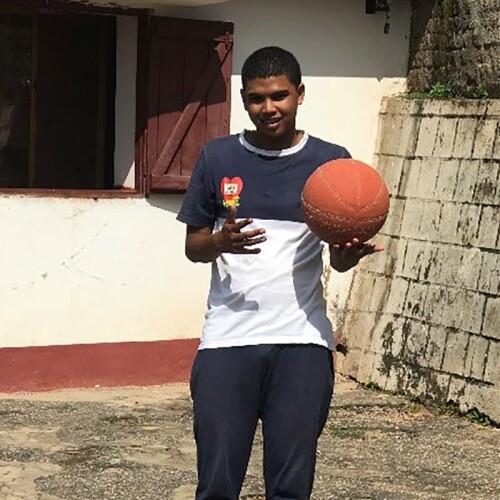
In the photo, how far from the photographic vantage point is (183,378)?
8.31 meters

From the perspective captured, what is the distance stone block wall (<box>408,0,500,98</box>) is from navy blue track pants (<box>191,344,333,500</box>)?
474 centimetres

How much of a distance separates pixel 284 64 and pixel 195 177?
47 centimetres

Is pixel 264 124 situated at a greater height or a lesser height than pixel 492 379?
greater

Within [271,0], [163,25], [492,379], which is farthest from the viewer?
[271,0]

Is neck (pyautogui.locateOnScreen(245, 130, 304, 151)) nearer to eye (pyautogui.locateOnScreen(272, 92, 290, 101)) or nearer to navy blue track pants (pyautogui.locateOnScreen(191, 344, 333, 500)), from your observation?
eye (pyautogui.locateOnScreen(272, 92, 290, 101))

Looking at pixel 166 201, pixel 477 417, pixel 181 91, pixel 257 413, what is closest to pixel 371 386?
pixel 477 417

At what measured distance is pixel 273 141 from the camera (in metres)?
4.00

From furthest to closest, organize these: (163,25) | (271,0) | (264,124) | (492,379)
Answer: (271,0) → (163,25) → (492,379) → (264,124)

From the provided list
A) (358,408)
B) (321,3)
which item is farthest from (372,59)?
(358,408)

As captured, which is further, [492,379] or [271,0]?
[271,0]

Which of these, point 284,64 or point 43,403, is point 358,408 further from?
point 284,64

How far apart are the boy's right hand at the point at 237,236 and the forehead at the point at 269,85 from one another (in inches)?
16.1

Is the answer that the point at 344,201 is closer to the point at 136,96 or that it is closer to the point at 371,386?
the point at 136,96

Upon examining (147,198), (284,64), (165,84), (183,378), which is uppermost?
(284,64)
